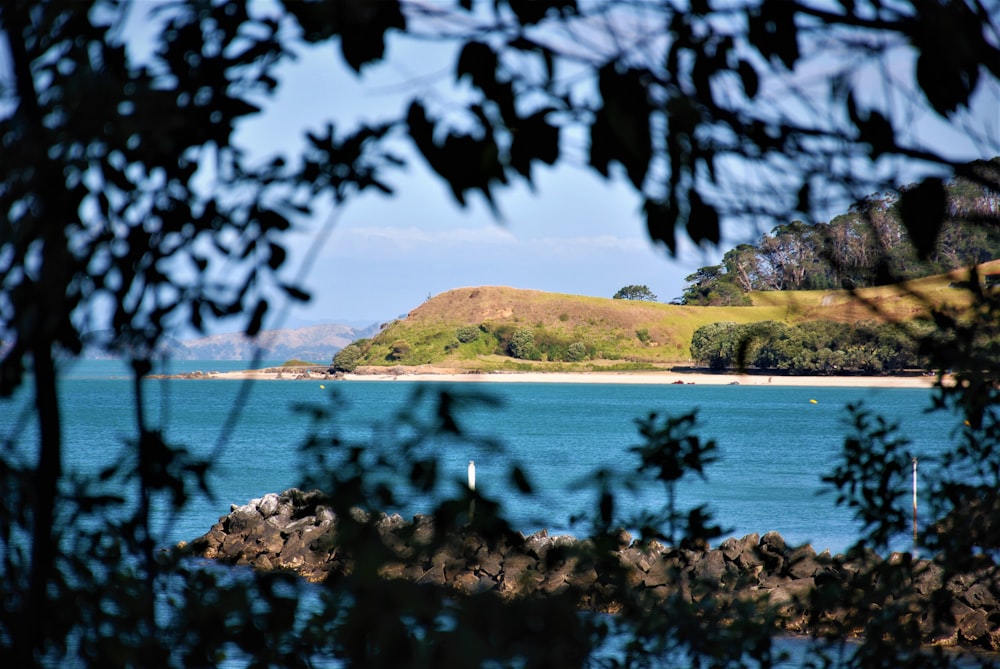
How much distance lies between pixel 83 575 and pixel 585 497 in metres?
18.9

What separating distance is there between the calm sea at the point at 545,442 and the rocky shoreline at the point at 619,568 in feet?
0.45

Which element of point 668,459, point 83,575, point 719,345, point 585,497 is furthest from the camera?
point 719,345

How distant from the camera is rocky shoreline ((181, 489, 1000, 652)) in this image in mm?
1793

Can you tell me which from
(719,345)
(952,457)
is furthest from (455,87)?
(719,345)

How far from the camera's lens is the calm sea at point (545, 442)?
71.6 inches

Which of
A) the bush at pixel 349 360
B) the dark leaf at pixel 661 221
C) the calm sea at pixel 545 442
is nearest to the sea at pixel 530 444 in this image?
the calm sea at pixel 545 442

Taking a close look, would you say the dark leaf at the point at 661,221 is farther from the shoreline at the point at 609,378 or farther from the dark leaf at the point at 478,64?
the shoreline at the point at 609,378

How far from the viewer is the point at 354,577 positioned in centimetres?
124

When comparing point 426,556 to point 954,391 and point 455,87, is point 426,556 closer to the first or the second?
point 455,87

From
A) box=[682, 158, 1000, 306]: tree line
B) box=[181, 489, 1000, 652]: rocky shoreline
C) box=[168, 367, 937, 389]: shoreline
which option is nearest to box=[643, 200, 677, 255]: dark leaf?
box=[181, 489, 1000, 652]: rocky shoreline

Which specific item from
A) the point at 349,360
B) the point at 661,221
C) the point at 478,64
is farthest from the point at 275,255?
the point at 349,360

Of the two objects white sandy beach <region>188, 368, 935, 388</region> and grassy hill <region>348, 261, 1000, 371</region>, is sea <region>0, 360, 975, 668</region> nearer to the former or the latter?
white sandy beach <region>188, 368, 935, 388</region>

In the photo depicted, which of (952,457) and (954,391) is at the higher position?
(954,391)

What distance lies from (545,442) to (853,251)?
1683 inches
